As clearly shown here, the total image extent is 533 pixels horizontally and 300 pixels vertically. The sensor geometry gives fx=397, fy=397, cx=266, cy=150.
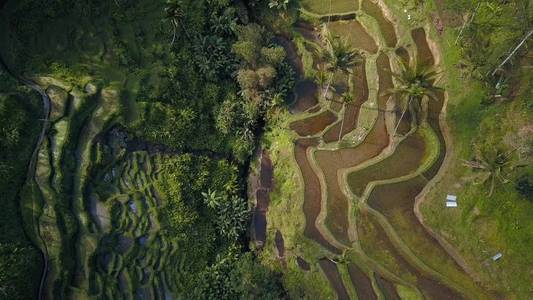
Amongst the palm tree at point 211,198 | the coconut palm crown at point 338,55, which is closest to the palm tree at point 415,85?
the coconut palm crown at point 338,55

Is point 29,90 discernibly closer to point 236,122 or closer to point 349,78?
point 236,122

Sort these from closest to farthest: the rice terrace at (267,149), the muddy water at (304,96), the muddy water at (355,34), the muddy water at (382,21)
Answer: the rice terrace at (267,149), the muddy water at (304,96), the muddy water at (382,21), the muddy water at (355,34)

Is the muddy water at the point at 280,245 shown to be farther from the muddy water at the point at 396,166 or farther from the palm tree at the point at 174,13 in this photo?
the palm tree at the point at 174,13


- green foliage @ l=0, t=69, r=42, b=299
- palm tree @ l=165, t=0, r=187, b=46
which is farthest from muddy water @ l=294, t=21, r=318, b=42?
green foliage @ l=0, t=69, r=42, b=299

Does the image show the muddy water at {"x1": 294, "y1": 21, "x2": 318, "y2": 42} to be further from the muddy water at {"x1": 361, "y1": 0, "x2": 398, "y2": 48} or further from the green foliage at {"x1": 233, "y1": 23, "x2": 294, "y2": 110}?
the muddy water at {"x1": 361, "y1": 0, "x2": 398, "y2": 48}

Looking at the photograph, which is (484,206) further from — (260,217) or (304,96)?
(260,217)

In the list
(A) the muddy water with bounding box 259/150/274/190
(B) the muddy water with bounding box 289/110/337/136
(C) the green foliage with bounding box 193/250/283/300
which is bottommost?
(C) the green foliage with bounding box 193/250/283/300

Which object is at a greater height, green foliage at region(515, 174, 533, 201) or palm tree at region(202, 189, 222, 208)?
palm tree at region(202, 189, 222, 208)
